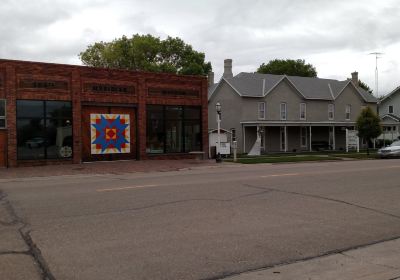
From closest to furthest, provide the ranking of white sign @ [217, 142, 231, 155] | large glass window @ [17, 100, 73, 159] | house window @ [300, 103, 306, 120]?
large glass window @ [17, 100, 73, 159]
white sign @ [217, 142, 231, 155]
house window @ [300, 103, 306, 120]

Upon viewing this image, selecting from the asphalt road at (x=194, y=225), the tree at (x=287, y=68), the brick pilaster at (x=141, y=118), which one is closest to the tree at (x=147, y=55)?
the tree at (x=287, y=68)

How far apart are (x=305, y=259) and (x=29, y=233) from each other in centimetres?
447

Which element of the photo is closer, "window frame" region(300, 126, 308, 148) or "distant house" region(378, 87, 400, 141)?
"window frame" region(300, 126, 308, 148)

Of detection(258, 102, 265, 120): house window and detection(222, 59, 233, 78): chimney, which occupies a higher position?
detection(222, 59, 233, 78): chimney

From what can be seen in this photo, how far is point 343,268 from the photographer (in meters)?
6.12

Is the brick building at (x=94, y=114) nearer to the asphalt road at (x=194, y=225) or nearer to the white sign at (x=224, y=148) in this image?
the white sign at (x=224, y=148)

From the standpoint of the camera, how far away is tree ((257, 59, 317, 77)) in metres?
72.4

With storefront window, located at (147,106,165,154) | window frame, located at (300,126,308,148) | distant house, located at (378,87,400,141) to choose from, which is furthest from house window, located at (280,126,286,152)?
storefront window, located at (147,106,165,154)

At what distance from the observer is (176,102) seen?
98.0 ft

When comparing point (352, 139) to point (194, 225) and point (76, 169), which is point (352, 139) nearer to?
point (76, 169)

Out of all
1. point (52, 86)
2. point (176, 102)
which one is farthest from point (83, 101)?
point (176, 102)

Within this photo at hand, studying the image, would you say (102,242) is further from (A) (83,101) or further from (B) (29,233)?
(A) (83,101)

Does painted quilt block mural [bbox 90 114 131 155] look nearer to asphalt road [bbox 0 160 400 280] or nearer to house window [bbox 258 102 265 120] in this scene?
asphalt road [bbox 0 160 400 280]

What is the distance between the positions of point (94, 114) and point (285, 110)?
898 inches
